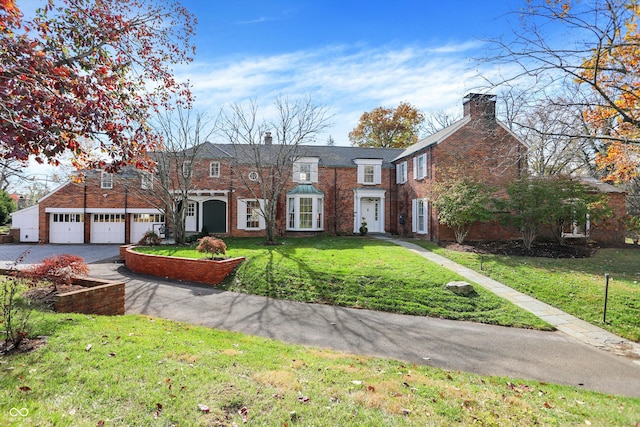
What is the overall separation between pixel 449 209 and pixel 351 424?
13676mm

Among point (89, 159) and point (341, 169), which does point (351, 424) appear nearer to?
point (89, 159)

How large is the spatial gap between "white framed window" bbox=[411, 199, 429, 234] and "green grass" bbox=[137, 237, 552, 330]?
16.8ft

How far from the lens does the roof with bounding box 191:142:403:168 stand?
2219cm

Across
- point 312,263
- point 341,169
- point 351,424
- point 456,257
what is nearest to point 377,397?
point 351,424

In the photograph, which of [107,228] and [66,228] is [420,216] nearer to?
[107,228]

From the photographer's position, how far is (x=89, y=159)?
18.0 feet

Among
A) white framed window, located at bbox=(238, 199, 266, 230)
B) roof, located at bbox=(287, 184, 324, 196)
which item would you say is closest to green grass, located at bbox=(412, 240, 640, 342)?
roof, located at bbox=(287, 184, 324, 196)

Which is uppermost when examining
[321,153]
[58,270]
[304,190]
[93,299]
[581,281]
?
[321,153]

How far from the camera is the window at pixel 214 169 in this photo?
22003 mm

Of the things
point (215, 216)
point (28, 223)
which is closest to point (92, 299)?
point (215, 216)

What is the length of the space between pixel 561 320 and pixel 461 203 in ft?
24.6

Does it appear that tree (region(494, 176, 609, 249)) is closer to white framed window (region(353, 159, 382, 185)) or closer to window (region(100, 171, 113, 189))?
white framed window (region(353, 159, 382, 185))

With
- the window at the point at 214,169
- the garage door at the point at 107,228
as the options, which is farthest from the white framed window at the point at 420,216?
the garage door at the point at 107,228

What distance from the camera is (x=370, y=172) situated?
901 inches
